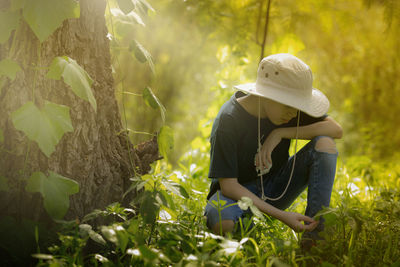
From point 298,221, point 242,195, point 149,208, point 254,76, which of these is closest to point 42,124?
point 149,208

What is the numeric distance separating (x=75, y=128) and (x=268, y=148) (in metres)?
0.92

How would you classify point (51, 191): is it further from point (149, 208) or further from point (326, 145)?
point (326, 145)

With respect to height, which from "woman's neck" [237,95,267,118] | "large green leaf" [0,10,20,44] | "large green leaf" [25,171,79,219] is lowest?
"large green leaf" [25,171,79,219]

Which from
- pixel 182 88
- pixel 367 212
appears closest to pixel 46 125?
pixel 367 212

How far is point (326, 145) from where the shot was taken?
2.01m

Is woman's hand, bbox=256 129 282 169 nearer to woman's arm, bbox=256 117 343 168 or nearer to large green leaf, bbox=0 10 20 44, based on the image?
woman's arm, bbox=256 117 343 168

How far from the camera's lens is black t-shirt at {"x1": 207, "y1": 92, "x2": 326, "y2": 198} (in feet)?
6.35

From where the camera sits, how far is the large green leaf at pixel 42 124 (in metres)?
1.44

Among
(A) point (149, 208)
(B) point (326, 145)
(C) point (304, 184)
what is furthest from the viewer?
(C) point (304, 184)

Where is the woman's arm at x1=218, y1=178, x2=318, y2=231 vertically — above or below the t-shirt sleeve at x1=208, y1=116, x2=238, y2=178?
below

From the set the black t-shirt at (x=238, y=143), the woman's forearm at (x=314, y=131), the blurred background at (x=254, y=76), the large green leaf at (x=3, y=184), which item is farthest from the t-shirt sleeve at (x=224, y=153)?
the blurred background at (x=254, y=76)

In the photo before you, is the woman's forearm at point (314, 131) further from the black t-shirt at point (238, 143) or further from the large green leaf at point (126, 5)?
the large green leaf at point (126, 5)

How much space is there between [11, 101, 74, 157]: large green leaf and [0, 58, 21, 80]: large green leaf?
13 centimetres

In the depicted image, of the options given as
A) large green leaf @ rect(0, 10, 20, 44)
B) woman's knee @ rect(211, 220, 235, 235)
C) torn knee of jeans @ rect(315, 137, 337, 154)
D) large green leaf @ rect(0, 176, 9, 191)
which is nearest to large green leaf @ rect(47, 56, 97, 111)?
large green leaf @ rect(0, 10, 20, 44)
